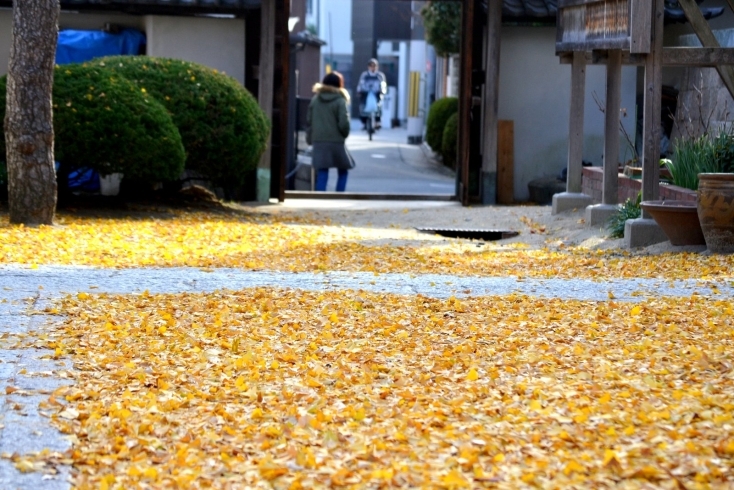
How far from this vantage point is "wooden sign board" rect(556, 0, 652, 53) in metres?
9.30

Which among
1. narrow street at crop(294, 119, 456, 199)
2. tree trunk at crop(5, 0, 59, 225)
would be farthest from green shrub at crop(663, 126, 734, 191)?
tree trunk at crop(5, 0, 59, 225)

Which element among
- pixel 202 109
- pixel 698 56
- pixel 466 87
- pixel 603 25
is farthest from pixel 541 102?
pixel 698 56

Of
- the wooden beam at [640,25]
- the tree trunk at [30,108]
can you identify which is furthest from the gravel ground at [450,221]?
the tree trunk at [30,108]

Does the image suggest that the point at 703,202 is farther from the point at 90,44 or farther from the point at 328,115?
the point at 90,44

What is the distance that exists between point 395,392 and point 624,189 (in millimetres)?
7484

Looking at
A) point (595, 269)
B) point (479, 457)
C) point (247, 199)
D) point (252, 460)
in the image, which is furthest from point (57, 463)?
point (247, 199)

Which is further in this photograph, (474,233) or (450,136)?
(450,136)

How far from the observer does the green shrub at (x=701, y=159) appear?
9.90m

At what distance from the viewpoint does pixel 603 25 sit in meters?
10.4

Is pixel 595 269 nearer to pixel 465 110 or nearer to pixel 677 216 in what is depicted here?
pixel 677 216

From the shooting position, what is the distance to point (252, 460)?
3939 millimetres

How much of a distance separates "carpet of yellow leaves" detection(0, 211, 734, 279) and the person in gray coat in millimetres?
4812

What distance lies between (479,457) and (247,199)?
35.4 feet

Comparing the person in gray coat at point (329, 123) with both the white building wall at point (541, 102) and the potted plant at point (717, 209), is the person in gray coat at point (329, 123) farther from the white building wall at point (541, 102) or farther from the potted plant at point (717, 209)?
the potted plant at point (717, 209)
